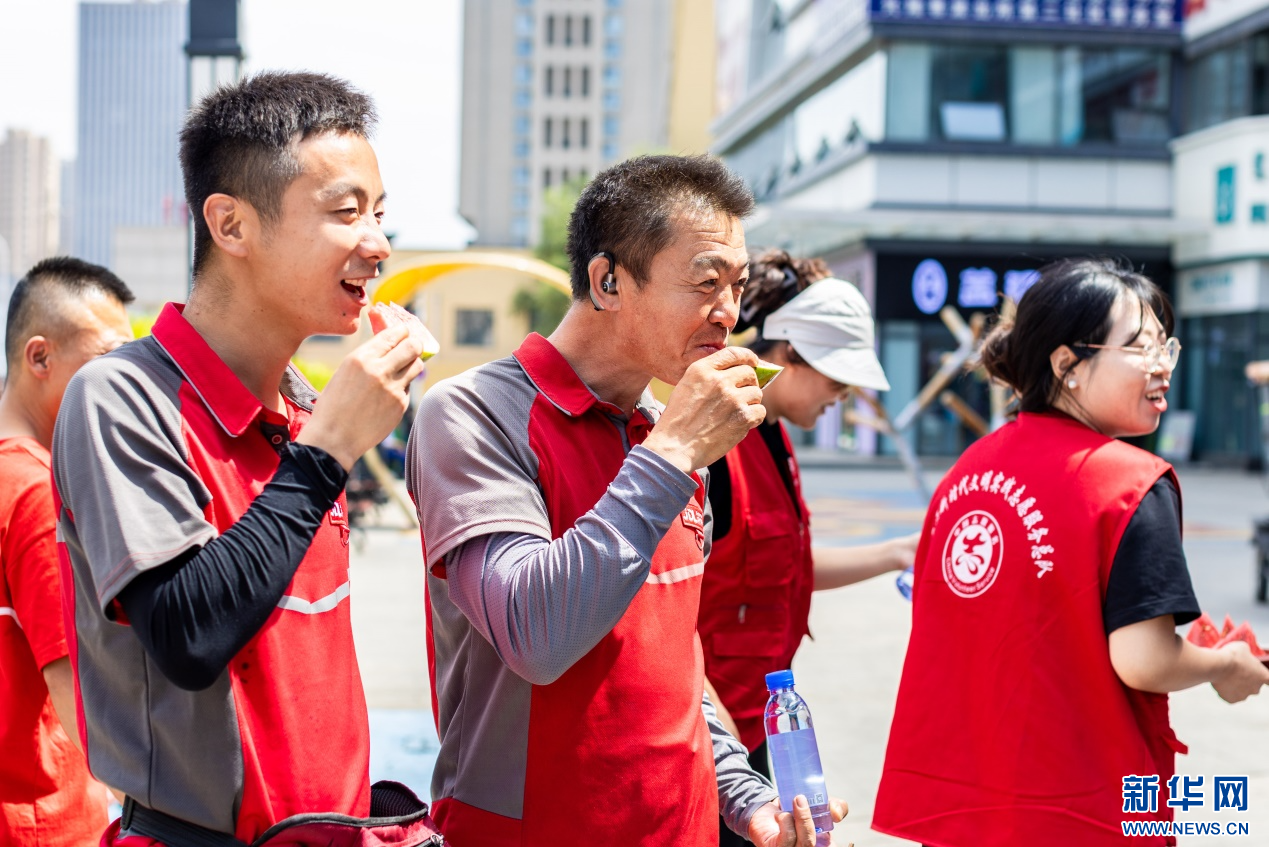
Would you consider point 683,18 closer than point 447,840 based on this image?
No

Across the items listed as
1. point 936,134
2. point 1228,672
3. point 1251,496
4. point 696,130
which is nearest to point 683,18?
point 696,130

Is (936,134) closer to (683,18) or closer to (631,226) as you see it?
(631,226)

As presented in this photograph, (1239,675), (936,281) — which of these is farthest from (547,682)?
(936,281)

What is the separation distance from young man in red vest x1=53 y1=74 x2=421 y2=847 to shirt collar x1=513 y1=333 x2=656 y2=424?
0.29m

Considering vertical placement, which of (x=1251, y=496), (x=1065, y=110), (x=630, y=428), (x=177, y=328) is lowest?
(x=1251, y=496)

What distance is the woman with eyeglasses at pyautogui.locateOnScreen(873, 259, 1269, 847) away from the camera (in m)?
2.28

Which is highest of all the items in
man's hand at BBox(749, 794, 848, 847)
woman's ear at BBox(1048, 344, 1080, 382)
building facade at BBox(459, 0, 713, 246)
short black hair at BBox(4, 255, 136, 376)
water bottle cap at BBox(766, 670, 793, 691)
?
building facade at BBox(459, 0, 713, 246)

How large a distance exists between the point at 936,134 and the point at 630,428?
2522 cm

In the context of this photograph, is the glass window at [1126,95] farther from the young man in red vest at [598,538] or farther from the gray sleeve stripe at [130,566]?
the gray sleeve stripe at [130,566]

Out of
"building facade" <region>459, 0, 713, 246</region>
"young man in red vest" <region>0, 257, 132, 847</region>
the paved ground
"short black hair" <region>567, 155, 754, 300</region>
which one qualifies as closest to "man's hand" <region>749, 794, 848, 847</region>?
"short black hair" <region>567, 155, 754, 300</region>

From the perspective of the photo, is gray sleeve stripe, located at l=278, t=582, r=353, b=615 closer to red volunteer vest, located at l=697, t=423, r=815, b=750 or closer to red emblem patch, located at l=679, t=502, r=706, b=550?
red emblem patch, located at l=679, t=502, r=706, b=550

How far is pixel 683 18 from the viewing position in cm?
5166

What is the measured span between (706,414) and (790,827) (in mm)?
710

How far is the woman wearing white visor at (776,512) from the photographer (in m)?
3.05
